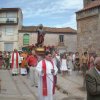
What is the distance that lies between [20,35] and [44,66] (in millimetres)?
49888

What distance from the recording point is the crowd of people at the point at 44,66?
12188 mm

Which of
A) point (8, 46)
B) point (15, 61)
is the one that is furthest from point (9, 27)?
point (15, 61)

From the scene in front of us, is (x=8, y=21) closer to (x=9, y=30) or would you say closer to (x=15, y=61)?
(x=9, y=30)

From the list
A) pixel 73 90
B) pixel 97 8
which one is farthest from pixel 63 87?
pixel 97 8

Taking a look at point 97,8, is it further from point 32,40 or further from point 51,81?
point 32,40

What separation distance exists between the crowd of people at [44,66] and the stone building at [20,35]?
87.4 ft

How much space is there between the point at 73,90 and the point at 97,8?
55.5ft

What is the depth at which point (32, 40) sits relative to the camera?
60906 mm

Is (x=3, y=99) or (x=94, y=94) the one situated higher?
(x=94, y=94)

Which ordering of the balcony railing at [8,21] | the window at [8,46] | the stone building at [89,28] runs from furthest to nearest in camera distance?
the balcony railing at [8,21] → the window at [8,46] → the stone building at [89,28]

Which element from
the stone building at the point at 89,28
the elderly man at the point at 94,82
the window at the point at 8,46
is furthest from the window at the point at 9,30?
the elderly man at the point at 94,82

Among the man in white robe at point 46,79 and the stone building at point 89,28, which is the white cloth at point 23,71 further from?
the man in white robe at point 46,79

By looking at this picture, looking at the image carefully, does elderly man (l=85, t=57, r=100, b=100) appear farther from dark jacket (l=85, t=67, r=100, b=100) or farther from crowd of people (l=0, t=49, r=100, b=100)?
crowd of people (l=0, t=49, r=100, b=100)

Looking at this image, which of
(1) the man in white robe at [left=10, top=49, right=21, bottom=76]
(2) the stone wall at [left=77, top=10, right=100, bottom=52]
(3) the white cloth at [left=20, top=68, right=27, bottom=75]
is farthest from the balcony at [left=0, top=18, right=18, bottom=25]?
(3) the white cloth at [left=20, top=68, right=27, bottom=75]
